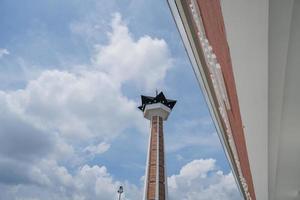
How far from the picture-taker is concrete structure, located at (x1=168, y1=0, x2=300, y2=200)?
2.03m

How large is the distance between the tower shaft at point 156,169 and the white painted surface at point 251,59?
24122 millimetres

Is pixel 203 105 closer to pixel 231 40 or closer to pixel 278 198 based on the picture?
pixel 231 40

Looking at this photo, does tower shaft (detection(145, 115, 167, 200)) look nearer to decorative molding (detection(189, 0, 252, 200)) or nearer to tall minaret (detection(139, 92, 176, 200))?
tall minaret (detection(139, 92, 176, 200))

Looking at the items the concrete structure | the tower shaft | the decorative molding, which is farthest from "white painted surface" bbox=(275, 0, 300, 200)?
the tower shaft

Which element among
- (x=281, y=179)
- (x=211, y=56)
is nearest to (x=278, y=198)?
(x=281, y=179)

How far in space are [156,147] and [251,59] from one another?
94.0 ft

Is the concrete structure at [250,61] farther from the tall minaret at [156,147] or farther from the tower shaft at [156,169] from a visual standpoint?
the tall minaret at [156,147]

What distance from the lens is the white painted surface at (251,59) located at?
2.28 metres

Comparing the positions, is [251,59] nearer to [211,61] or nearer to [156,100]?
[211,61]

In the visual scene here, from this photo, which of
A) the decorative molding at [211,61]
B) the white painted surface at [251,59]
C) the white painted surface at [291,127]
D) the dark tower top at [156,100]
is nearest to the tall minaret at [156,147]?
the dark tower top at [156,100]

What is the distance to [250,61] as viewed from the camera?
2.86 meters

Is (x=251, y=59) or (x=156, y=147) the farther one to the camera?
(x=156, y=147)

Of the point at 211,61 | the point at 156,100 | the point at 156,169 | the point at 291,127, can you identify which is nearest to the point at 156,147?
the point at 156,169

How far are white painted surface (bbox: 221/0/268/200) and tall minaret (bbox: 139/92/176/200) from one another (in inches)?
956
